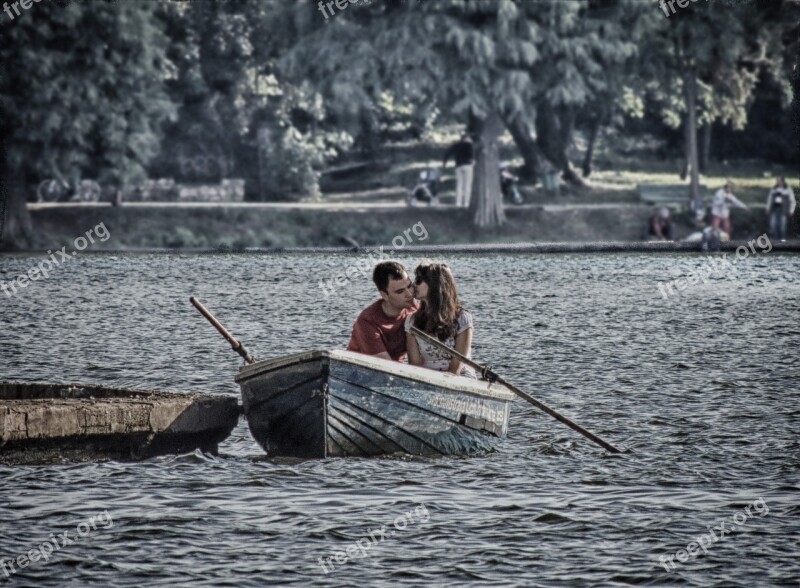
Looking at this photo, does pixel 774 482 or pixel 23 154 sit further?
pixel 23 154

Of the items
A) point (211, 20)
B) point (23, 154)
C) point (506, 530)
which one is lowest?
point (506, 530)

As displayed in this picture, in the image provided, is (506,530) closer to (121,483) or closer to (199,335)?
(121,483)

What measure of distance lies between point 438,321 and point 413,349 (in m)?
0.48

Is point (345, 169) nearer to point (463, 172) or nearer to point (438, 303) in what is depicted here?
point (463, 172)

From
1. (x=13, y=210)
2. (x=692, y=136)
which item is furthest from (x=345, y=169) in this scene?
(x=13, y=210)

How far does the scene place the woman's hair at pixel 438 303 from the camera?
13.6 m

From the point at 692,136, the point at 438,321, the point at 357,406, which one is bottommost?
the point at 357,406

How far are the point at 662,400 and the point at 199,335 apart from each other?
9245mm

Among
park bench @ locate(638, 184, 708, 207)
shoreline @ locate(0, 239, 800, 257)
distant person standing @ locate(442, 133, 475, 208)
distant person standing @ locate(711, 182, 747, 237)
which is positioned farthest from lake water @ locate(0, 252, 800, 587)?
distant person standing @ locate(442, 133, 475, 208)

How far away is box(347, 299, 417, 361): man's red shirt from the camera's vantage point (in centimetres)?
1412

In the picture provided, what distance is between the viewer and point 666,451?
1484cm

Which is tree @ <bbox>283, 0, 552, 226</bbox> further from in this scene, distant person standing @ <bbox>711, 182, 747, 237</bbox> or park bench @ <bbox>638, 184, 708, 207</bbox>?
distant person standing @ <bbox>711, 182, 747, 237</bbox>

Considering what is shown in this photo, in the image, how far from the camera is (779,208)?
152 ft

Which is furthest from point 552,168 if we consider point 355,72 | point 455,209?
point 355,72
